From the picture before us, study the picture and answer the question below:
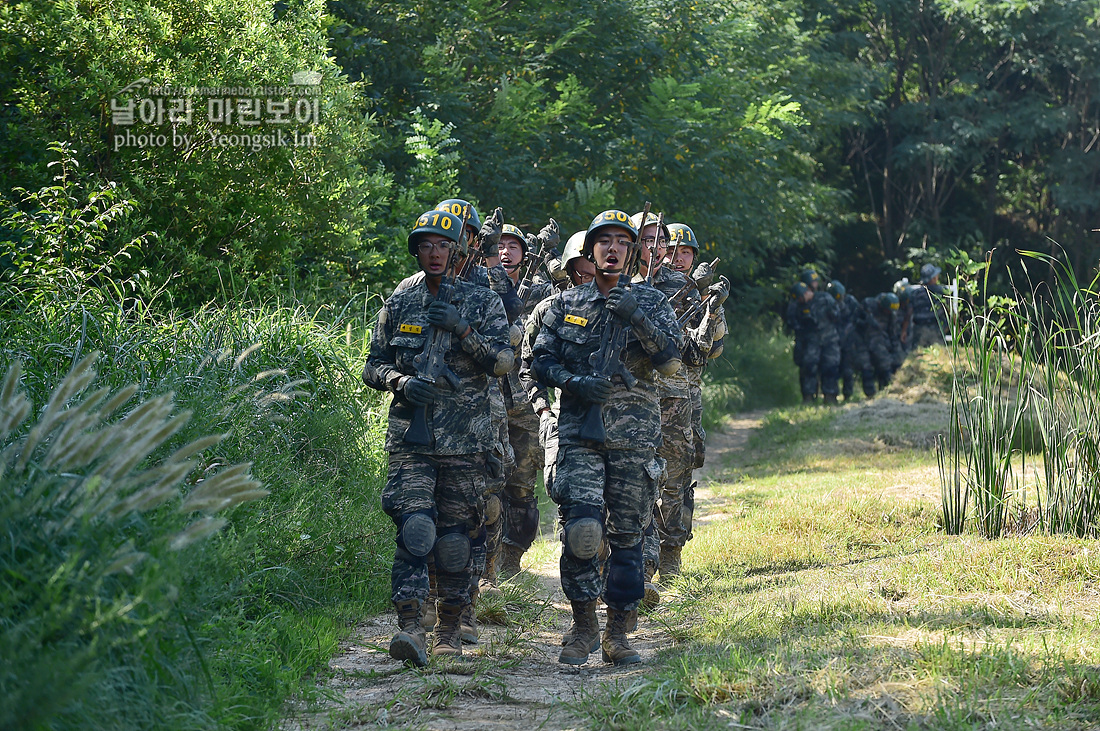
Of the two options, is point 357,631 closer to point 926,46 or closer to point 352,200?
point 352,200

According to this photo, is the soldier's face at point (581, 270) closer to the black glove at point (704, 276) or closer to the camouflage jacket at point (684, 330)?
the camouflage jacket at point (684, 330)

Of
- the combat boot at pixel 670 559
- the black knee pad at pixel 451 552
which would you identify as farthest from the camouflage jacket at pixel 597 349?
the combat boot at pixel 670 559

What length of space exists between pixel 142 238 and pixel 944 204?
983 inches

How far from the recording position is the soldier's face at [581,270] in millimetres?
6336

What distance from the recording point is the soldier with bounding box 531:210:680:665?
5418 mm

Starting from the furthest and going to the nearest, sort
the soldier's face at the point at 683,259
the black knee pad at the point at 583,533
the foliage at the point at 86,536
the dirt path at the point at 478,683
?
1. the soldier's face at the point at 683,259
2. the black knee pad at the point at 583,533
3. the dirt path at the point at 478,683
4. the foliage at the point at 86,536

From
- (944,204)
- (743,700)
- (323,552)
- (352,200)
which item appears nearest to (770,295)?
(944,204)

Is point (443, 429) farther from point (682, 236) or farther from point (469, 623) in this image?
point (682, 236)

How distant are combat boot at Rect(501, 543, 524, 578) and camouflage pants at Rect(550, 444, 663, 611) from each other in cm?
203

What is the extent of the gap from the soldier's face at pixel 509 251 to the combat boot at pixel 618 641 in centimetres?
309

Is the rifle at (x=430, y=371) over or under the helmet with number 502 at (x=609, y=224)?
under

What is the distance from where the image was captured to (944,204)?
95.8ft

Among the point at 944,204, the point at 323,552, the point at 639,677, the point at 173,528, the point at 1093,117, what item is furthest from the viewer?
the point at 944,204

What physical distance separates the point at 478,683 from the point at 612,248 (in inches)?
89.0
